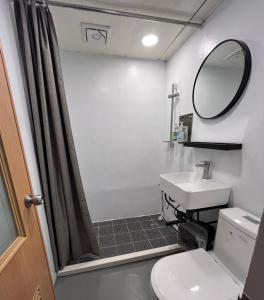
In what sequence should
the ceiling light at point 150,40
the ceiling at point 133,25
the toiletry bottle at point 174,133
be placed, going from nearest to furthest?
the ceiling at point 133,25, the ceiling light at point 150,40, the toiletry bottle at point 174,133

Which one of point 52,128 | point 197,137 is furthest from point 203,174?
point 52,128

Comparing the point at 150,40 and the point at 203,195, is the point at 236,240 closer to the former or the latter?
the point at 203,195

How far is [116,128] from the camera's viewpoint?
2.06m

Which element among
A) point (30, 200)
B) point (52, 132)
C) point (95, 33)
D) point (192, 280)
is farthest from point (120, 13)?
point (192, 280)

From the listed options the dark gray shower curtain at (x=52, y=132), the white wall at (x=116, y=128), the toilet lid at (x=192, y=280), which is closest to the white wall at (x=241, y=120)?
the toilet lid at (x=192, y=280)

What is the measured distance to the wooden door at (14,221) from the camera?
625mm

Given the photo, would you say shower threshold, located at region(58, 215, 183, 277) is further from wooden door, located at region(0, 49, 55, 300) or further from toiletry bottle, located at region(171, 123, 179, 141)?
toiletry bottle, located at region(171, 123, 179, 141)

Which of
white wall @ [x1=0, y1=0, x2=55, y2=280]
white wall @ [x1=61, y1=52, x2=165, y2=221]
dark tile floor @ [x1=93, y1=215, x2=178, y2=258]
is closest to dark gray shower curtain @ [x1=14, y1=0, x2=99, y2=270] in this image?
white wall @ [x1=0, y1=0, x2=55, y2=280]

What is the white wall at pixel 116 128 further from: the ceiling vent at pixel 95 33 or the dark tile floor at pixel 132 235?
the ceiling vent at pixel 95 33

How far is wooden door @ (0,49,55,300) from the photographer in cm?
62

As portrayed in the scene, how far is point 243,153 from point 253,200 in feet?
1.05

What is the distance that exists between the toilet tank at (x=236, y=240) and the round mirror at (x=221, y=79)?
784mm

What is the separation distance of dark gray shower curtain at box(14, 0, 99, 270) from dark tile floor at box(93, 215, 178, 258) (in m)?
→ 0.39

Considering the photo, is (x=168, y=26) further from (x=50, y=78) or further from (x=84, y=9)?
(x=50, y=78)
